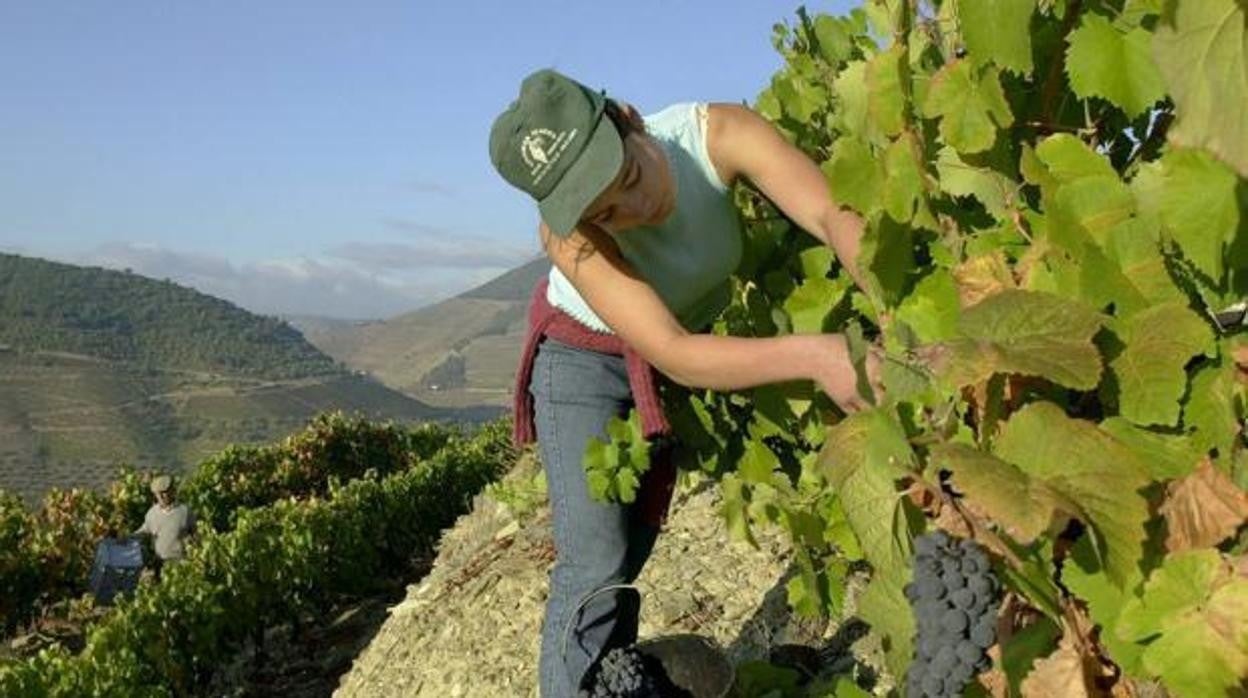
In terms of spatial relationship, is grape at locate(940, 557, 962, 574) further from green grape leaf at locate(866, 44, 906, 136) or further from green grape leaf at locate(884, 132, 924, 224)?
green grape leaf at locate(866, 44, 906, 136)

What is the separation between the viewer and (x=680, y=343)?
7.16 feet

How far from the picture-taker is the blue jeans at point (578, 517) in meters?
2.97

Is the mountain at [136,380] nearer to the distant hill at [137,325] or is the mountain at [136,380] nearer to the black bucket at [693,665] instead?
the distant hill at [137,325]

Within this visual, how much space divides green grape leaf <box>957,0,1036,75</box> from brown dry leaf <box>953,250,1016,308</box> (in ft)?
1.19

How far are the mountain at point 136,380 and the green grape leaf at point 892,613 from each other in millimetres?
99034

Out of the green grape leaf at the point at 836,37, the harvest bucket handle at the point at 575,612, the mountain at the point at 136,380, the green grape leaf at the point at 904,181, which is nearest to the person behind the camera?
the green grape leaf at the point at 904,181

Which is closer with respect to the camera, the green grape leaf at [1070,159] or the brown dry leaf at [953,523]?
the brown dry leaf at [953,523]

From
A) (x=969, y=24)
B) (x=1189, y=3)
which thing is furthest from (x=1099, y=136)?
(x=1189, y=3)

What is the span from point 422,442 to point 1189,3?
2664cm

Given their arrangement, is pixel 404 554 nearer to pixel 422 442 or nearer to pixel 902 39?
pixel 422 442

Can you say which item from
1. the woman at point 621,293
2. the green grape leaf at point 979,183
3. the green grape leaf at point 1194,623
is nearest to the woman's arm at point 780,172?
the woman at point 621,293

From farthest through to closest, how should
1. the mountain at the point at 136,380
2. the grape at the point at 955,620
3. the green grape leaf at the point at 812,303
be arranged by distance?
the mountain at the point at 136,380 < the green grape leaf at the point at 812,303 < the grape at the point at 955,620

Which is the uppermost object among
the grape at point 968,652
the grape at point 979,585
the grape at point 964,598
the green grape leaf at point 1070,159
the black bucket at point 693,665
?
the green grape leaf at point 1070,159

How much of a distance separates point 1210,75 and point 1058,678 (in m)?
0.93
